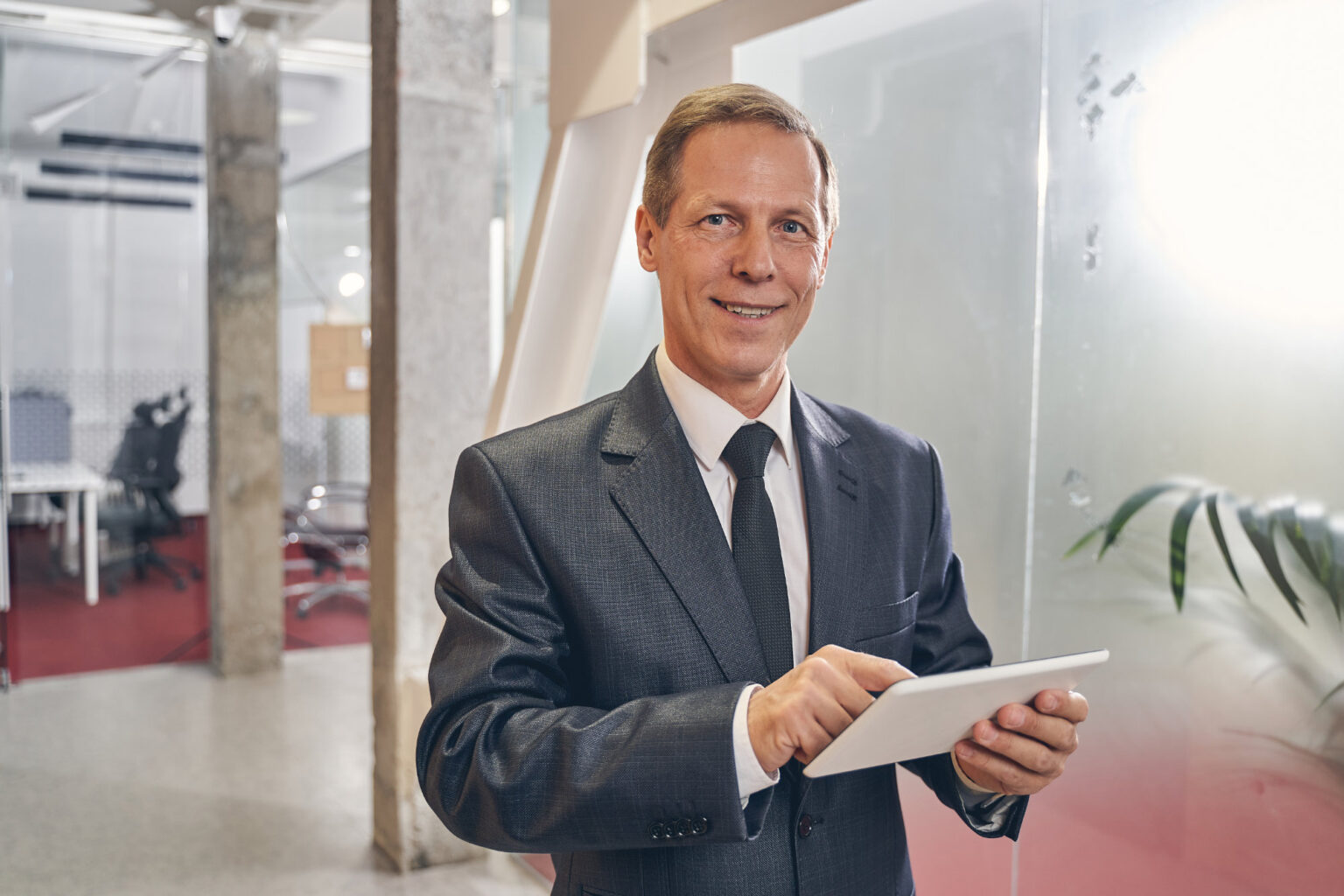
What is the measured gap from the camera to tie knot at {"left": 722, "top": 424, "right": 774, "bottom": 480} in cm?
144

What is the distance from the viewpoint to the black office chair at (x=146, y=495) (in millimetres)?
6594

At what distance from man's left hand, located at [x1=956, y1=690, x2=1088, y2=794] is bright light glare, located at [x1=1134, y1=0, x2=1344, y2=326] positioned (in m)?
0.85

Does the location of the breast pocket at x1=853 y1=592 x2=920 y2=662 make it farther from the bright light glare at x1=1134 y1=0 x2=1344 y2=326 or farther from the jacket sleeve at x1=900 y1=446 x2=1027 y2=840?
the bright light glare at x1=1134 y1=0 x2=1344 y2=326

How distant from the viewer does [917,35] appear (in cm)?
230

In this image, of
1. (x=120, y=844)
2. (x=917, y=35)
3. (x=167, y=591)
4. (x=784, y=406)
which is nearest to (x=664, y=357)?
(x=784, y=406)

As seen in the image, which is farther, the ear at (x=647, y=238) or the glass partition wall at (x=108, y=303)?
the glass partition wall at (x=108, y=303)

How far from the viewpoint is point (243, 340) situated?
599 centimetres

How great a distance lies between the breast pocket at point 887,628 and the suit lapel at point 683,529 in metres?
0.16

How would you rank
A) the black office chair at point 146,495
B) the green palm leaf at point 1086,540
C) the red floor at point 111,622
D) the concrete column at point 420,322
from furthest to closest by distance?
the black office chair at point 146,495, the red floor at point 111,622, the concrete column at point 420,322, the green palm leaf at point 1086,540

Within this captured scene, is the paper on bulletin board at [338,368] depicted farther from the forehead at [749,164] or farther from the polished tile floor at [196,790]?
the forehead at [749,164]

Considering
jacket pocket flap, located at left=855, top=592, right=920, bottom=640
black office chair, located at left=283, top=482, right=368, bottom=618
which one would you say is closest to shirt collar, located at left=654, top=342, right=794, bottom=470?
jacket pocket flap, located at left=855, top=592, right=920, bottom=640

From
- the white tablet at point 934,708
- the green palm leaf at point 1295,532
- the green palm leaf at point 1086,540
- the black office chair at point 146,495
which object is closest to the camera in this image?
the white tablet at point 934,708

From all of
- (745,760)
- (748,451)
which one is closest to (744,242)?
(748,451)

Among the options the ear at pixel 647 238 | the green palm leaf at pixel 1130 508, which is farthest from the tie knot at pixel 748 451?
the green palm leaf at pixel 1130 508
